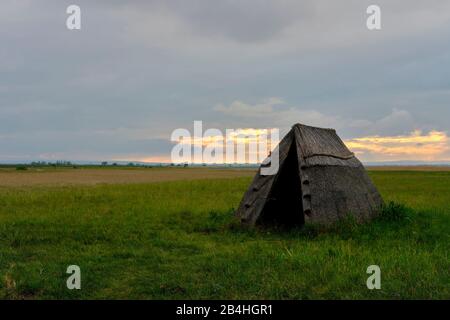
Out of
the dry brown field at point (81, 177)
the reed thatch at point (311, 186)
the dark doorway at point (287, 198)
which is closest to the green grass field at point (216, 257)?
the reed thatch at point (311, 186)

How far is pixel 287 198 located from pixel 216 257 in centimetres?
564

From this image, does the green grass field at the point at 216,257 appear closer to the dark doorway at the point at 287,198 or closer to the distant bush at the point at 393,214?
the distant bush at the point at 393,214

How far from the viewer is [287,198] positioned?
13.9 m

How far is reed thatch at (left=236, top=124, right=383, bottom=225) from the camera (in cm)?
1138

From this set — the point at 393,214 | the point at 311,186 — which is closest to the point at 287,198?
the point at 311,186

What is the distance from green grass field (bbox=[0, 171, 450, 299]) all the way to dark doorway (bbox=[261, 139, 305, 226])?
142cm

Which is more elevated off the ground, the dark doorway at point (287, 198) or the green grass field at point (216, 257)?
the dark doorway at point (287, 198)

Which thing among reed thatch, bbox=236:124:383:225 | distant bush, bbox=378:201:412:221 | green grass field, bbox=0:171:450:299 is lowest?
green grass field, bbox=0:171:450:299

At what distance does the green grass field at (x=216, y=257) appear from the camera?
6.78 metres

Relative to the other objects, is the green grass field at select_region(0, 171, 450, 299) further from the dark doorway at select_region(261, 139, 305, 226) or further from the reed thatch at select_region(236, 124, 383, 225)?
the dark doorway at select_region(261, 139, 305, 226)

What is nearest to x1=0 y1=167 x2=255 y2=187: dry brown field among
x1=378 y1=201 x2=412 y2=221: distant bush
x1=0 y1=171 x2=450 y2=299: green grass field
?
x1=0 y1=171 x2=450 y2=299: green grass field

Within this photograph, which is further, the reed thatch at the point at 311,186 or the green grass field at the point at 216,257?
the reed thatch at the point at 311,186
